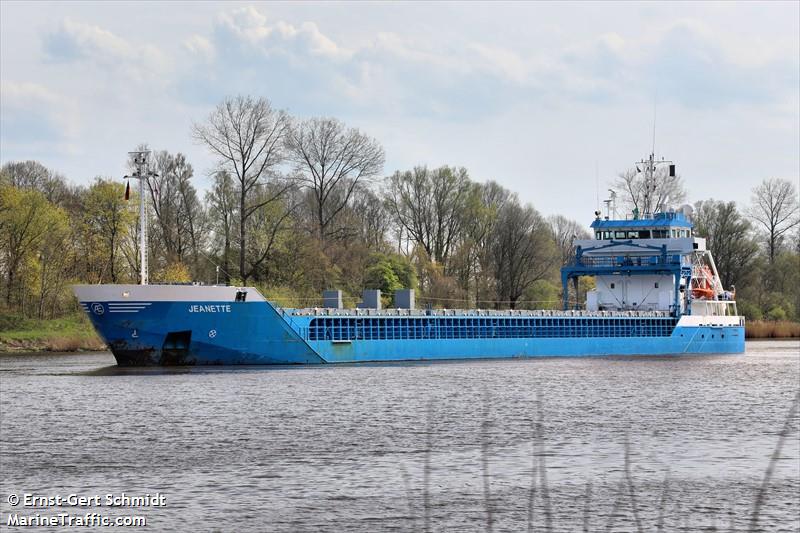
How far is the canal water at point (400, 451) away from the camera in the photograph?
66.7 feet

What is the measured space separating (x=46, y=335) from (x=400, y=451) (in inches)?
1875

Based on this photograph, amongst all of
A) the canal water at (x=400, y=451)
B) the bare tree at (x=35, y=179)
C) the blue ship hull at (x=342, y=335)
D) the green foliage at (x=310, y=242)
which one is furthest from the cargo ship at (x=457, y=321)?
the bare tree at (x=35, y=179)

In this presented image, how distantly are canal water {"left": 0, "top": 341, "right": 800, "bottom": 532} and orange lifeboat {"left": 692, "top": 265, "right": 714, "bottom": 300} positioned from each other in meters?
30.5

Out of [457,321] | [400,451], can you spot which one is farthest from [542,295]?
[400,451]

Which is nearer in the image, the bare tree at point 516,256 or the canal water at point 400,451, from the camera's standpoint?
the canal water at point 400,451

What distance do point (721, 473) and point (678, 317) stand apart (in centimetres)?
5020

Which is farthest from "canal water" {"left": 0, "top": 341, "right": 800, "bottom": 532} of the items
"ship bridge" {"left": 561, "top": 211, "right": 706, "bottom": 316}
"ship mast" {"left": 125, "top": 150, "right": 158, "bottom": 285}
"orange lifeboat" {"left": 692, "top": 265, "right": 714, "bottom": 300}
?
"orange lifeboat" {"left": 692, "top": 265, "right": 714, "bottom": 300}

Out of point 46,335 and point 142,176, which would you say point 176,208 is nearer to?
point 46,335

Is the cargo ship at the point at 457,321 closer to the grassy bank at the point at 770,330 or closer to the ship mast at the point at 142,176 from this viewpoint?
the ship mast at the point at 142,176

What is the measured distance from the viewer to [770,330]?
97438mm

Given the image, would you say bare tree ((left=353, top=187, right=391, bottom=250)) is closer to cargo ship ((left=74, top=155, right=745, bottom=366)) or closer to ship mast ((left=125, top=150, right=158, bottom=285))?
cargo ship ((left=74, top=155, right=745, bottom=366))

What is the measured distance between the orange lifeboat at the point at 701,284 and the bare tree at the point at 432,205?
2426 centimetres

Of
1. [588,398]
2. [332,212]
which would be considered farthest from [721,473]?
[332,212]

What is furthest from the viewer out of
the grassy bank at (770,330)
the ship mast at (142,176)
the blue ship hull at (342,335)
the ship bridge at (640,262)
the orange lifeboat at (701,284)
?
the grassy bank at (770,330)
